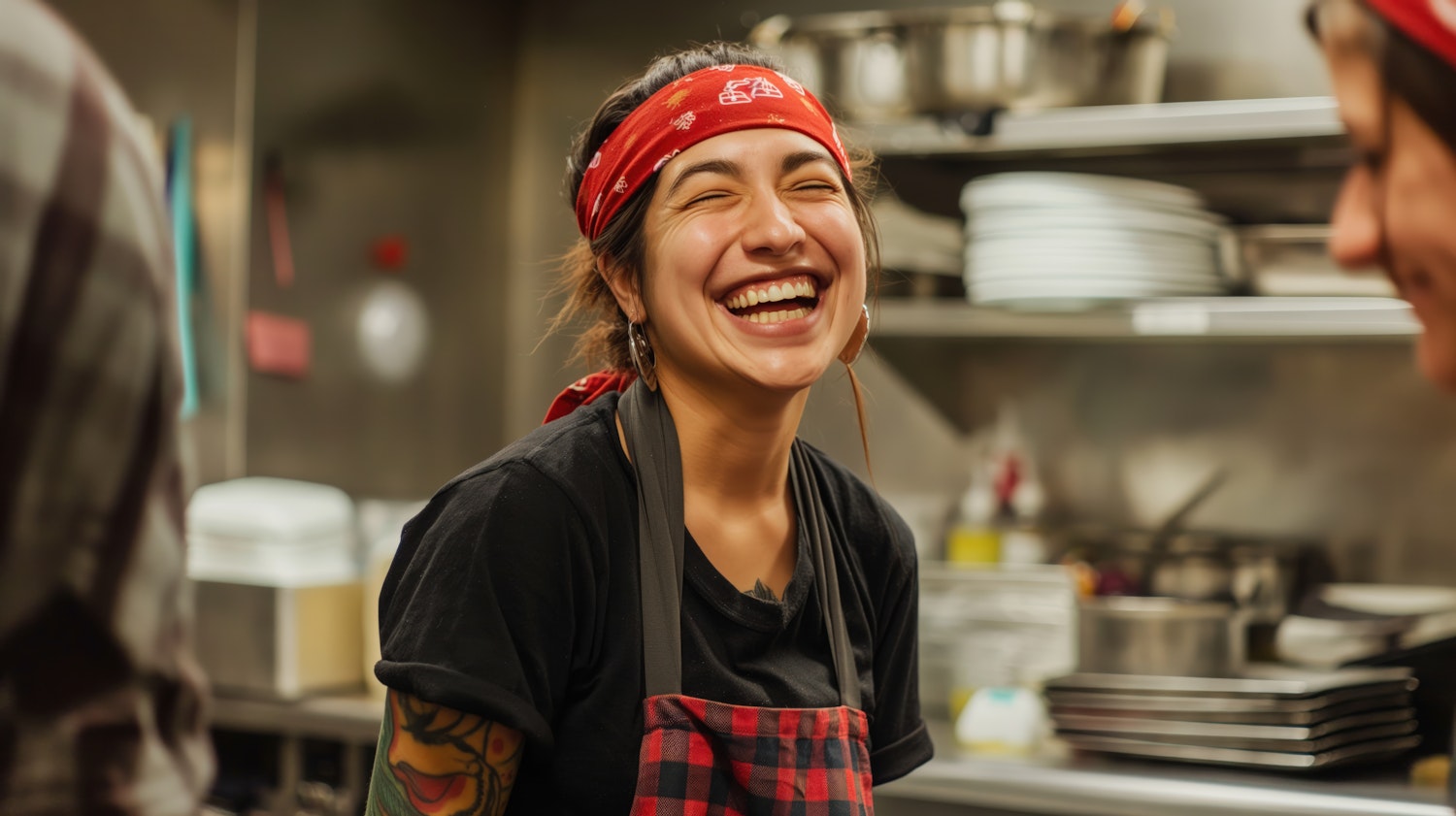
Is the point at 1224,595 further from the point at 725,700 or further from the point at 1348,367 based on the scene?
the point at 725,700

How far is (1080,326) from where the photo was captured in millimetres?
2469

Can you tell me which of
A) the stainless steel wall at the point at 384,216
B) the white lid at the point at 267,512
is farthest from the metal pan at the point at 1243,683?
the stainless steel wall at the point at 384,216

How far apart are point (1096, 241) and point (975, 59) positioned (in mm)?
379

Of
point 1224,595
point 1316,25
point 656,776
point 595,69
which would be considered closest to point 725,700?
point 656,776

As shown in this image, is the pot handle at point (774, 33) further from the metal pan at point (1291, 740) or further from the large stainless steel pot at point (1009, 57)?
the metal pan at point (1291, 740)

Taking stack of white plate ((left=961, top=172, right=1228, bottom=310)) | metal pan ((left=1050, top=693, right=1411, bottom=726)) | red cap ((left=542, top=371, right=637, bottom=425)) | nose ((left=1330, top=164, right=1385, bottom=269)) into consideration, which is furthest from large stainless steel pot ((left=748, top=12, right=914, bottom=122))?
nose ((left=1330, top=164, right=1385, bottom=269))

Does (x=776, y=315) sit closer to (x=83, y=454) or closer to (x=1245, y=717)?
(x=83, y=454)

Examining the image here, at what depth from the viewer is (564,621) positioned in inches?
46.0

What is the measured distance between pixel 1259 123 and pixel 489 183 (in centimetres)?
195

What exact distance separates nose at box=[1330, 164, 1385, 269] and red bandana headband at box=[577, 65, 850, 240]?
0.83 metres

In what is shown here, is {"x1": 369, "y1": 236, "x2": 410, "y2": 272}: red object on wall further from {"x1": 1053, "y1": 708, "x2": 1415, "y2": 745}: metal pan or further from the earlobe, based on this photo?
the earlobe

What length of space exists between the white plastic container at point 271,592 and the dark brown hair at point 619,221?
1.27m

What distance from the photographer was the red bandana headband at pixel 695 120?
4.20 ft

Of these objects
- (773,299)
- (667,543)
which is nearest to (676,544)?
(667,543)
